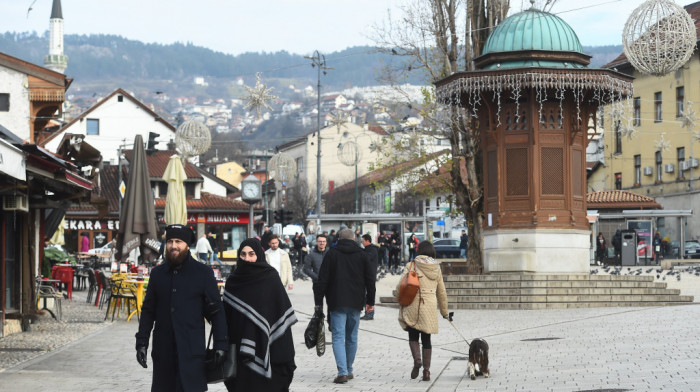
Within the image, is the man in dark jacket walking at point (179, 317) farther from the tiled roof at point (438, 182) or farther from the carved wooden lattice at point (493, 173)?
the tiled roof at point (438, 182)

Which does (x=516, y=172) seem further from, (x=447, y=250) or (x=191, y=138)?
(x=447, y=250)

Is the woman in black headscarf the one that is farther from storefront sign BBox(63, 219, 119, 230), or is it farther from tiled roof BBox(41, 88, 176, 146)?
tiled roof BBox(41, 88, 176, 146)

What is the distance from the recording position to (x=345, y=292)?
12820 mm

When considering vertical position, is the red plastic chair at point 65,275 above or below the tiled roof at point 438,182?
below

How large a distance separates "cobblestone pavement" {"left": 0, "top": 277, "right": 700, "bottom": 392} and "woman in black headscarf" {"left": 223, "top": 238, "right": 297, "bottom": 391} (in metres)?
3.62

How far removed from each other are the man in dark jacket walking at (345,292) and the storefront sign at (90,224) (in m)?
60.3

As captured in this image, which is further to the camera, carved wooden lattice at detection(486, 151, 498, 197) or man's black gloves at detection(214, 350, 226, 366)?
carved wooden lattice at detection(486, 151, 498, 197)

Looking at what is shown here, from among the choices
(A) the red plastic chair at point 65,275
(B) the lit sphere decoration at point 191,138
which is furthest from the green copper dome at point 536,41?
(B) the lit sphere decoration at point 191,138

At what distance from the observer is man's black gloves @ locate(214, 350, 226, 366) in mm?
8102

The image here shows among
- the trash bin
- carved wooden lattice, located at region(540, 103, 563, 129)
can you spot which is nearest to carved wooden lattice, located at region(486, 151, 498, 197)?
carved wooden lattice, located at region(540, 103, 563, 129)

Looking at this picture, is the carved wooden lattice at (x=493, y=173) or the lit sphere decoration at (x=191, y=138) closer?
the carved wooden lattice at (x=493, y=173)

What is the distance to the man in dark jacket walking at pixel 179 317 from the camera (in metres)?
8.13

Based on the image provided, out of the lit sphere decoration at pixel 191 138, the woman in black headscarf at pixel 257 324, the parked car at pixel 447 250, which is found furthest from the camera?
the parked car at pixel 447 250

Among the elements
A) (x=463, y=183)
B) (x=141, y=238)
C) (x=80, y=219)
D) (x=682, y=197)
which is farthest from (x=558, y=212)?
(x=80, y=219)
